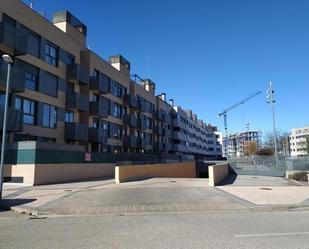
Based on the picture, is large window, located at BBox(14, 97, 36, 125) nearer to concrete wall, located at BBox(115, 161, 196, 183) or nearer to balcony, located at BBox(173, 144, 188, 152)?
concrete wall, located at BBox(115, 161, 196, 183)

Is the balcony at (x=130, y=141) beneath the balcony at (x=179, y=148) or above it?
beneath

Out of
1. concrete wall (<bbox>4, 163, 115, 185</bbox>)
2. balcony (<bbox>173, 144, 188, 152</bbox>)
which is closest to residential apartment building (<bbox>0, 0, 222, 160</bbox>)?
concrete wall (<bbox>4, 163, 115, 185</bbox>)

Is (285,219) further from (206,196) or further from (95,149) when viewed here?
(95,149)

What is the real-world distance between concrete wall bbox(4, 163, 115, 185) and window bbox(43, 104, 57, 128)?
4809 mm

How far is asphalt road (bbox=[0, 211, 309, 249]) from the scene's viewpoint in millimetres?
8328

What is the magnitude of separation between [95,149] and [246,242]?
107ft

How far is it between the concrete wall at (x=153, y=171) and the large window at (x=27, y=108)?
8.05m

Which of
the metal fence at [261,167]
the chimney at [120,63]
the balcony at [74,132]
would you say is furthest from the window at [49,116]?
the metal fence at [261,167]

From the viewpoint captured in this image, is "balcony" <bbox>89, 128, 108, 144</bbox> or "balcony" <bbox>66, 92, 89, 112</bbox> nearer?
"balcony" <bbox>66, 92, 89, 112</bbox>

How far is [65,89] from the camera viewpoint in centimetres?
3447

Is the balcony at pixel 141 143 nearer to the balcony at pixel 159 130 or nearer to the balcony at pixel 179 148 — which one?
the balcony at pixel 159 130

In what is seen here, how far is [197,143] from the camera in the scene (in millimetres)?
112188

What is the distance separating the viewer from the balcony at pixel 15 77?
82.4 ft

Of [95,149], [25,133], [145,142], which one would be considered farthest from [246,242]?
[145,142]
